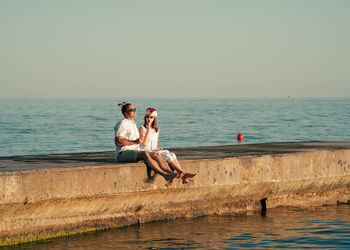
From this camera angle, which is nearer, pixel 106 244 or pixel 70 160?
pixel 106 244

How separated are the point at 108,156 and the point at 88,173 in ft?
7.88

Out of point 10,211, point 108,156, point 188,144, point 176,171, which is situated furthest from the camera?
point 188,144

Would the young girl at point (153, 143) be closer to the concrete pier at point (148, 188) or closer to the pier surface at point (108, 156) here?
the concrete pier at point (148, 188)

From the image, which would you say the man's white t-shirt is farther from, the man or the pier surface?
the pier surface

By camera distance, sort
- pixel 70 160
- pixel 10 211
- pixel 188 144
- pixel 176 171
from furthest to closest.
Answer: pixel 188 144 < pixel 70 160 < pixel 176 171 < pixel 10 211

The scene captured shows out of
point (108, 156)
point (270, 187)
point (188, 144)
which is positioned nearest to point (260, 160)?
point (270, 187)

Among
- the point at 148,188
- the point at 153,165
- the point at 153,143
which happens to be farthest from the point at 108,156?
the point at 153,165

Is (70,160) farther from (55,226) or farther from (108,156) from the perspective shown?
(55,226)

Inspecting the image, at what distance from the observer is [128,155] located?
30.7 ft

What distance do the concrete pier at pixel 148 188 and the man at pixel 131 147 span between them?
0.15 meters

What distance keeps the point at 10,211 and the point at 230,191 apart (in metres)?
3.69

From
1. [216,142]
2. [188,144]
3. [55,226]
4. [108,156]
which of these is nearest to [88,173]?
[55,226]

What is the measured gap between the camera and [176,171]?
9398 mm

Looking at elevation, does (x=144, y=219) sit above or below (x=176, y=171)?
below
